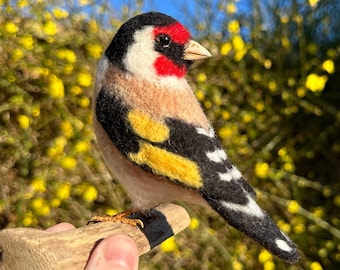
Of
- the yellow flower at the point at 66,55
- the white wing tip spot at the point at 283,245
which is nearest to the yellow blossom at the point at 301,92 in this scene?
the yellow flower at the point at 66,55

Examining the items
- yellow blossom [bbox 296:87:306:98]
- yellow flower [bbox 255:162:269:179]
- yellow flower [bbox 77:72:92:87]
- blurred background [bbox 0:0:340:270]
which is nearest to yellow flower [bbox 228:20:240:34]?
blurred background [bbox 0:0:340:270]

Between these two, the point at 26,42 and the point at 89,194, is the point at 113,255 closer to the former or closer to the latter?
the point at 89,194

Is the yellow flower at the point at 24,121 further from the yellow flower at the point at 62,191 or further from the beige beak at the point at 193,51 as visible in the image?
the beige beak at the point at 193,51

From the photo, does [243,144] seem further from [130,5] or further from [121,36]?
[121,36]

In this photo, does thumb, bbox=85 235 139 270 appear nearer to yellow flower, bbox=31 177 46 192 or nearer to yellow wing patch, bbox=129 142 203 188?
yellow wing patch, bbox=129 142 203 188

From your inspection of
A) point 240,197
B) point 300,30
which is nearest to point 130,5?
point 300,30

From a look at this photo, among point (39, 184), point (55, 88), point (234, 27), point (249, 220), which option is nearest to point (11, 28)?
Result: point (55, 88)
